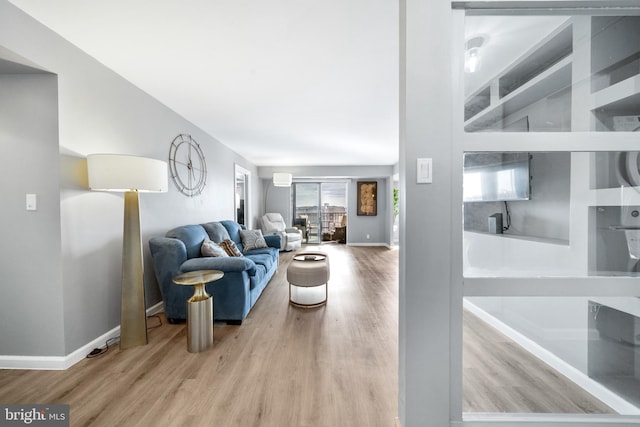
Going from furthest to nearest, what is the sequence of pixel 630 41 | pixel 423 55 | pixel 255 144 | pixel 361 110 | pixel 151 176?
pixel 255 144 → pixel 361 110 → pixel 151 176 → pixel 630 41 → pixel 423 55

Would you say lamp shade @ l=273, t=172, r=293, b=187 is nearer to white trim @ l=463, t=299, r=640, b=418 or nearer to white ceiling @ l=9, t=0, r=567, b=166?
white ceiling @ l=9, t=0, r=567, b=166

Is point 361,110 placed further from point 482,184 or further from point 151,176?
point 151,176

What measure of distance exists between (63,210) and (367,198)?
693 cm

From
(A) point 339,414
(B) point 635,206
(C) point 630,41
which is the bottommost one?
(A) point 339,414

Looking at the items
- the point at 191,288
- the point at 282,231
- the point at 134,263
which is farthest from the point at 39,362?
the point at 282,231

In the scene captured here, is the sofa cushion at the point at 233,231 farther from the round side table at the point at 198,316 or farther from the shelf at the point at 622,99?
the shelf at the point at 622,99

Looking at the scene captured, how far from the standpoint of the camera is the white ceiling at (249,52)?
156 centimetres

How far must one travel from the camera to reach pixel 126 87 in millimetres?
2424

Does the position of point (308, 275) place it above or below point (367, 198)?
A: below

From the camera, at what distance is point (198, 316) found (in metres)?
2.05

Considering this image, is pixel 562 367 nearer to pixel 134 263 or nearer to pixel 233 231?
pixel 134 263

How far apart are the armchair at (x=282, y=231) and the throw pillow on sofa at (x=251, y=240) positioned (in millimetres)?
1981

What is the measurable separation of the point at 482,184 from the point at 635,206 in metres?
0.87

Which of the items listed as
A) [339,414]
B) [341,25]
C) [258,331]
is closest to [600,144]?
[341,25]
